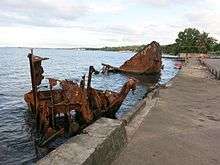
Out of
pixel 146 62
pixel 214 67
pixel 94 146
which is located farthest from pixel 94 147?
pixel 214 67

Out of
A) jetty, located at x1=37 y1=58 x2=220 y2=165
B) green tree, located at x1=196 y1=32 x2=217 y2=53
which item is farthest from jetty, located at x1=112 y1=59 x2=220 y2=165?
green tree, located at x1=196 y1=32 x2=217 y2=53

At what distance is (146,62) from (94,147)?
43739mm

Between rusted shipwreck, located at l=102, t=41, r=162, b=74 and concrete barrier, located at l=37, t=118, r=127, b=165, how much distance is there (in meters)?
41.0

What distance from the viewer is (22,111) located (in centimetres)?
1920

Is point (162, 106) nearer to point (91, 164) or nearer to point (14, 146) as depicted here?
point (14, 146)

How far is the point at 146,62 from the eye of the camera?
48.9 meters

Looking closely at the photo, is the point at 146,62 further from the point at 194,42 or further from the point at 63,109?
the point at 194,42

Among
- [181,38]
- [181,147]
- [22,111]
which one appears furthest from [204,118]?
[181,38]

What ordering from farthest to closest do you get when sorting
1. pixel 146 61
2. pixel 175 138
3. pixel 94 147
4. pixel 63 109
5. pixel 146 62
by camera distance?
pixel 146 62 → pixel 146 61 → pixel 63 109 → pixel 175 138 → pixel 94 147

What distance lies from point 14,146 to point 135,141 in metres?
5.63

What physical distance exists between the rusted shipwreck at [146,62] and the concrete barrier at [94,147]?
134 feet

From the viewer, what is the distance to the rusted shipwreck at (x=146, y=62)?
4788cm

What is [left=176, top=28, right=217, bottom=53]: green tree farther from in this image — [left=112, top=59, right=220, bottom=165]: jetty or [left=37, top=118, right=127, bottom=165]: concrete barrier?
[left=37, top=118, right=127, bottom=165]: concrete barrier

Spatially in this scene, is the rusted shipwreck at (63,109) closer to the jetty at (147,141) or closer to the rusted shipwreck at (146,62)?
the jetty at (147,141)
